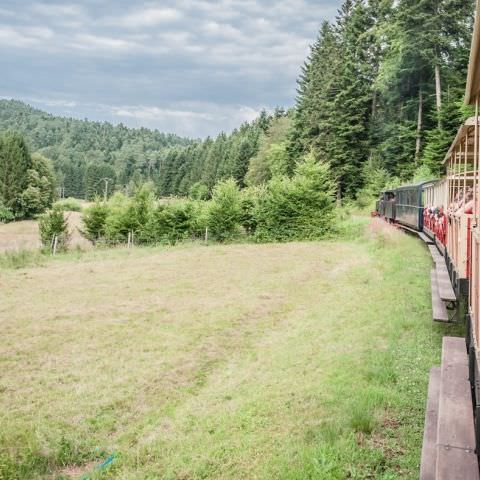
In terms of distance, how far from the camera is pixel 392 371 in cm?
765

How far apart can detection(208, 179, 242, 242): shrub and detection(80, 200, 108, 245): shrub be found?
8757 mm

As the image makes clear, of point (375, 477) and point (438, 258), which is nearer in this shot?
point (375, 477)

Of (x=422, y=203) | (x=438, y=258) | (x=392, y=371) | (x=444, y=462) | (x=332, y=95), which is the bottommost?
(x=392, y=371)

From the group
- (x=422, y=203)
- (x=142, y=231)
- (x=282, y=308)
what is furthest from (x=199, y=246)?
(x=282, y=308)

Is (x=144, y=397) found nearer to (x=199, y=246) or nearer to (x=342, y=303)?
(x=342, y=303)

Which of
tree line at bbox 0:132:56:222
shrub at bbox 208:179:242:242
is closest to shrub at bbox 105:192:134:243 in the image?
shrub at bbox 208:179:242:242

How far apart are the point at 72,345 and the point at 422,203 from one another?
1707cm

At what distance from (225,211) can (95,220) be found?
10.3 metres

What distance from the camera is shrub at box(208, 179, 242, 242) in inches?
1203

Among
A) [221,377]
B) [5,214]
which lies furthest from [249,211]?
[5,214]

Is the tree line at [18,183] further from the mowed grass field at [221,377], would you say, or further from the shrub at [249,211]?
the mowed grass field at [221,377]

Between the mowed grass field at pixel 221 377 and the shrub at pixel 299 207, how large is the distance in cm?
1292

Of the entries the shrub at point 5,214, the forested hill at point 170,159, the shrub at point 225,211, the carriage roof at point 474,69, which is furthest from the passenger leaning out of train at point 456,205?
the shrub at point 5,214

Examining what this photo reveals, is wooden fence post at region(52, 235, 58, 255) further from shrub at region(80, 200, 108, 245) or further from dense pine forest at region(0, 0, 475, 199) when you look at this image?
dense pine forest at region(0, 0, 475, 199)
